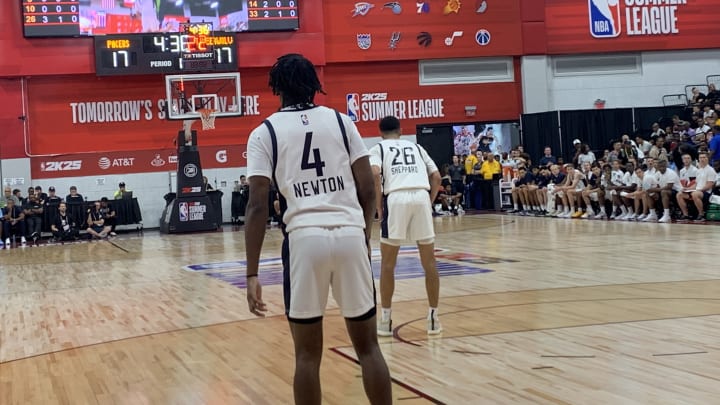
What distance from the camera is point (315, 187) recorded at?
11.9 ft

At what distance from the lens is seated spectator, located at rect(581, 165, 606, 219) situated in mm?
19031

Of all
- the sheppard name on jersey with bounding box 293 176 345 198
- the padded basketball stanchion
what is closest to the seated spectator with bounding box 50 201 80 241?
the padded basketball stanchion

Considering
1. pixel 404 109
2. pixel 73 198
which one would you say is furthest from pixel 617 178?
Result: pixel 73 198

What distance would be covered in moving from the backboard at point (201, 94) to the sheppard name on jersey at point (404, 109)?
4212 millimetres

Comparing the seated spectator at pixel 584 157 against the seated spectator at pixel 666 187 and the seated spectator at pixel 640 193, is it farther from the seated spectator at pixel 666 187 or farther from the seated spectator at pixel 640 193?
the seated spectator at pixel 666 187

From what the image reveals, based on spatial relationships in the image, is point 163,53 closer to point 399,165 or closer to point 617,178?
point 617,178

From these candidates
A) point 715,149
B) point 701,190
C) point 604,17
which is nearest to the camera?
point 701,190

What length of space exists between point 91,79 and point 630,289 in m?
19.2

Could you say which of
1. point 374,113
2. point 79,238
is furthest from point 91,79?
point 374,113

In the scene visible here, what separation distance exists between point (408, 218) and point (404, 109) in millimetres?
19639

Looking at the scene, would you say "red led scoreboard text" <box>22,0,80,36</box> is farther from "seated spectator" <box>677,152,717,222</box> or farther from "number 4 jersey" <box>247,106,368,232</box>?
"number 4 jersey" <box>247,106,368,232</box>

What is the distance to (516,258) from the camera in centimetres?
1195

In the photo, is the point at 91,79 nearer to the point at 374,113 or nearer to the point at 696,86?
the point at 374,113

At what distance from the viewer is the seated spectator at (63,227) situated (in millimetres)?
21484
